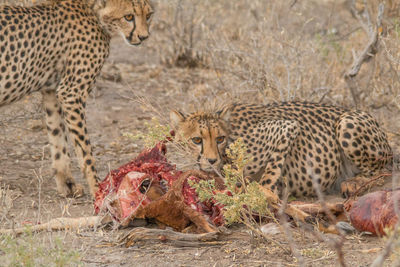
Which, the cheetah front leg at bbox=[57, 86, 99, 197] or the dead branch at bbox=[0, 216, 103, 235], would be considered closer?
the dead branch at bbox=[0, 216, 103, 235]

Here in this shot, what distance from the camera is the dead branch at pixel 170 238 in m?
3.83

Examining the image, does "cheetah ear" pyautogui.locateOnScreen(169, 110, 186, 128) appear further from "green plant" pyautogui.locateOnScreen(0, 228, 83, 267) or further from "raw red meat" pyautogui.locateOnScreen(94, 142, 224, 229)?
"green plant" pyautogui.locateOnScreen(0, 228, 83, 267)

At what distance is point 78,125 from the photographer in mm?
5383

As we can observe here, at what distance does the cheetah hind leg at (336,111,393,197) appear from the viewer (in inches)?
198

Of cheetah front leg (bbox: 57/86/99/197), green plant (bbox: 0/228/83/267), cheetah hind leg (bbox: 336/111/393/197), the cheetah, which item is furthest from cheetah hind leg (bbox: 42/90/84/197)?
green plant (bbox: 0/228/83/267)

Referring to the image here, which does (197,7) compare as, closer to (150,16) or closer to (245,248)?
(150,16)

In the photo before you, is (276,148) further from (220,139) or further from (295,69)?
(295,69)

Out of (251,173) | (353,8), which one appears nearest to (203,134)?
(251,173)

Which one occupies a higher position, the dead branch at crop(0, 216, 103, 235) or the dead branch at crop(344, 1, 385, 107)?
the dead branch at crop(344, 1, 385, 107)

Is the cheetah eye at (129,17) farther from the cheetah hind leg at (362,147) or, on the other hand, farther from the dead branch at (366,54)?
the dead branch at (366,54)

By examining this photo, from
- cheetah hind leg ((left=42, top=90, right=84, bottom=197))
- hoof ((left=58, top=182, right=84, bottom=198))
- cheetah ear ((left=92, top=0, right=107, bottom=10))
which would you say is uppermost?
cheetah ear ((left=92, top=0, right=107, bottom=10))

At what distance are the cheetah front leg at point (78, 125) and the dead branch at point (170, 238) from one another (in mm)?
1535

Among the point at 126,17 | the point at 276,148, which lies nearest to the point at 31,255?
the point at 276,148

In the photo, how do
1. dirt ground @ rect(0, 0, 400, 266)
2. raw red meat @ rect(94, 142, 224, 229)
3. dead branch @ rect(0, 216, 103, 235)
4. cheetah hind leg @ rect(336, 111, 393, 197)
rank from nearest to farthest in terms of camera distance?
1. dirt ground @ rect(0, 0, 400, 266)
2. dead branch @ rect(0, 216, 103, 235)
3. raw red meat @ rect(94, 142, 224, 229)
4. cheetah hind leg @ rect(336, 111, 393, 197)
